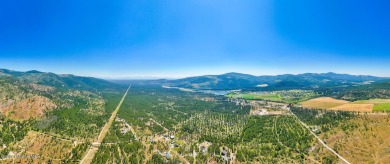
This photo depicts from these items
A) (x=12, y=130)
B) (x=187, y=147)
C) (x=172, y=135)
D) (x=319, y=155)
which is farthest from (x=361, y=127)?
(x=12, y=130)

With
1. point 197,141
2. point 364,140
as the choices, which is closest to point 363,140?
point 364,140

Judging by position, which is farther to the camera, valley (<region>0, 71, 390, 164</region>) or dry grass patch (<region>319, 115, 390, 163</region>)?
valley (<region>0, 71, 390, 164</region>)

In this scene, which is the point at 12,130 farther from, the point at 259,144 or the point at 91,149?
the point at 259,144

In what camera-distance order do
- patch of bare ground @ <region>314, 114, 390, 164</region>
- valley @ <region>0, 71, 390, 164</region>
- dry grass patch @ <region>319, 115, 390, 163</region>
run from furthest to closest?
valley @ <region>0, 71, 390, 164</region> → patch of bare ground @ <region>314, 114, 390, 164</region> → dry grass patch @ <region>319, 115, 390, 163</region>

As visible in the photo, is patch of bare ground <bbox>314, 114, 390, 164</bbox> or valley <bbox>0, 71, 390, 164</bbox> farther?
valley <bbox>0, 71, 390, 164</bbox>

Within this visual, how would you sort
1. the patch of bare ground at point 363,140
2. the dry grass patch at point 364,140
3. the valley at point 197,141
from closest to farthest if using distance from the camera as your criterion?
the dry grass patch at point 364,140 → the patch of bare ground at point 363,140 → the valley at point 197,141

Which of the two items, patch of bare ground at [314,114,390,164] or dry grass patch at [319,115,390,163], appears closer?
dry grass patch at [319,115,390,163]

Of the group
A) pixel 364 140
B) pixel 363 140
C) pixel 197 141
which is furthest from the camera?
pixel 197 141

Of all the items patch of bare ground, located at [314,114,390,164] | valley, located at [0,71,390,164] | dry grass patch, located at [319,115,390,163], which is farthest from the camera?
valley, located at [0,71,390,164]

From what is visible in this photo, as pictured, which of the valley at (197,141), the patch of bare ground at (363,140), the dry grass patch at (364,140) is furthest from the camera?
the valley at (197,141)

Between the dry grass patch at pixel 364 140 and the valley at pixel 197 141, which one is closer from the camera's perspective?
the dry grass patch at pixel 364 140

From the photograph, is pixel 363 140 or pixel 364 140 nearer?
pixel 364 140

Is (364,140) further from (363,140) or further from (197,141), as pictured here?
(197,141)
